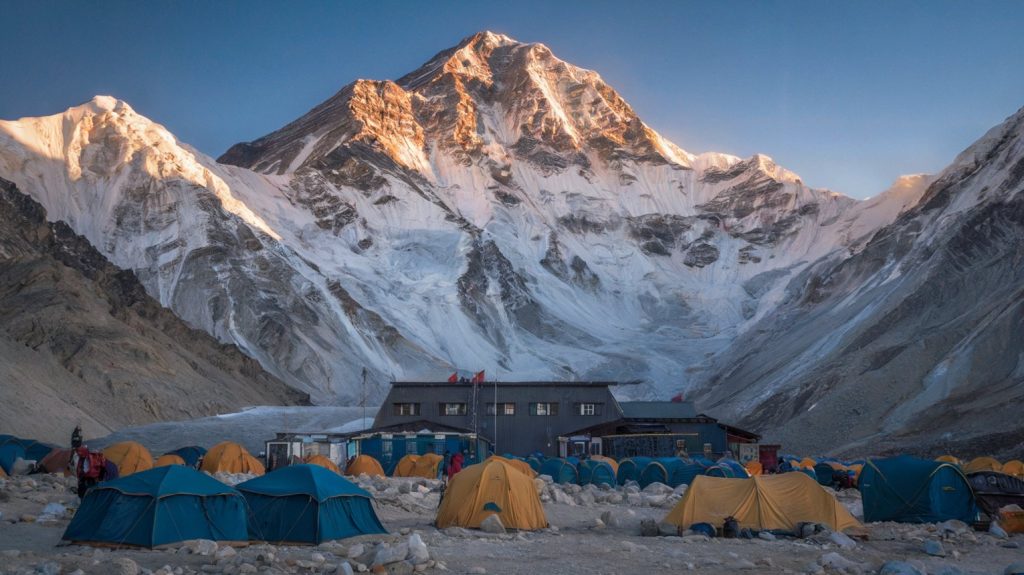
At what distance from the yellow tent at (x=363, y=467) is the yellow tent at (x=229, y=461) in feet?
11.2

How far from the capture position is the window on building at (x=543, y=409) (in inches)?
2021

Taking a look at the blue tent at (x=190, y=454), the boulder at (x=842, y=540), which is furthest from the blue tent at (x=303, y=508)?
the blue tent at (x=190, y=454)

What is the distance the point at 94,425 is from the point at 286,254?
63.8m

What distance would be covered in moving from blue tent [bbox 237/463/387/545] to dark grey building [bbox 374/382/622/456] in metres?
33.4

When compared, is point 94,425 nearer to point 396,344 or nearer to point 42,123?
point 396,344

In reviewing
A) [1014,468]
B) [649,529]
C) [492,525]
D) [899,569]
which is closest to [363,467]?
[492,525]

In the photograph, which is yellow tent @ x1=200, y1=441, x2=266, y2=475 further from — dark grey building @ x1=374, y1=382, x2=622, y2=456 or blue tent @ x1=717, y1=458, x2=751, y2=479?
dark grey building @ x1=374, y1=382, x2=622, y2=456

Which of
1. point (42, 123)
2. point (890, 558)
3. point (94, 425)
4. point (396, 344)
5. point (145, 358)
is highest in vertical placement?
point (42, 123)

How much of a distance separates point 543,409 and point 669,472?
1806 cm

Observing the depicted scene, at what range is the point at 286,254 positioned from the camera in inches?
4469

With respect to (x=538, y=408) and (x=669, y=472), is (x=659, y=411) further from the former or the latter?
(x=669, y=472)

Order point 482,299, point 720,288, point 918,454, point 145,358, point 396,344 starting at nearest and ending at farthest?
point 918,454, point 145,358, point 396,344, point 482,299, point 720,288

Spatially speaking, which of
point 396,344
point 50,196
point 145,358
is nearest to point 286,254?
point 396,344

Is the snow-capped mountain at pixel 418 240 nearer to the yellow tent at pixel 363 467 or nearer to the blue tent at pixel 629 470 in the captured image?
the yellow tent at pixel 363 467
